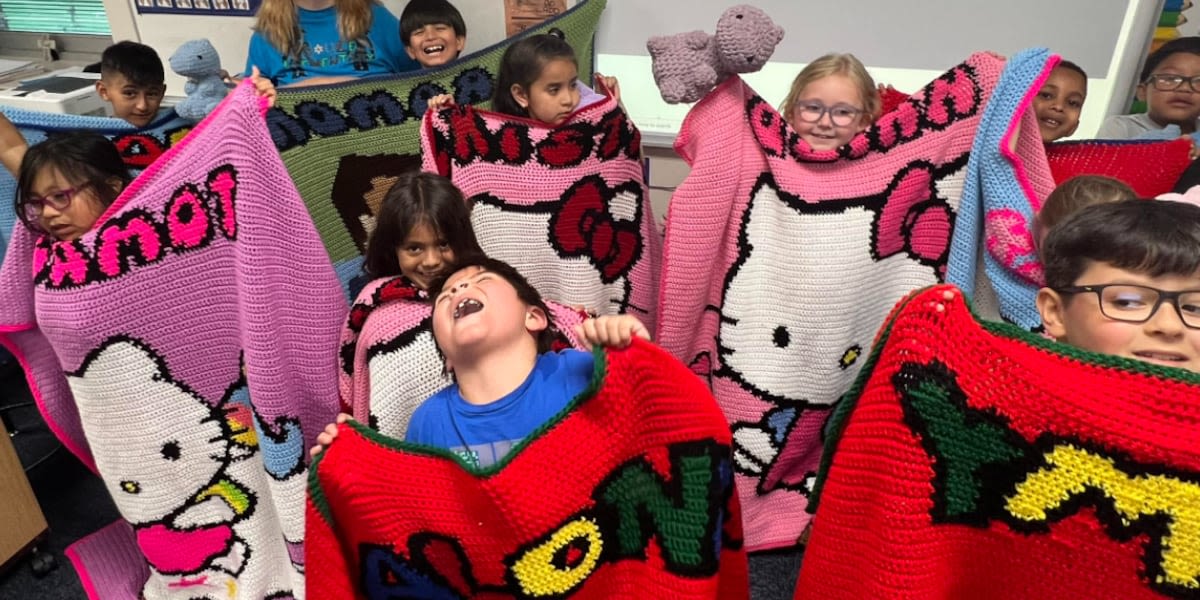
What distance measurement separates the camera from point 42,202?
116 centimetres

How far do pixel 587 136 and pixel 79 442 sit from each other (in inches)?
41.6

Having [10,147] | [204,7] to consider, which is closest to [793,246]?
[10,147]

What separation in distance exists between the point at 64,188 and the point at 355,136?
1.78 feet

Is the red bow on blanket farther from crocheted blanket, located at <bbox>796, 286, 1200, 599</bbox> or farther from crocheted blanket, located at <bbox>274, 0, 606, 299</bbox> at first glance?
crocheted blanket, located at <bbox>796, 286, 1200, 599</bbox>

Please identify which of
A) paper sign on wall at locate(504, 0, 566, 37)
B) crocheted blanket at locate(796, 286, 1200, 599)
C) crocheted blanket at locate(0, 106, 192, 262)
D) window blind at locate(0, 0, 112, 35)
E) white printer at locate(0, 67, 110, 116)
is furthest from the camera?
window blind at locate(0, 0, 112, 35)

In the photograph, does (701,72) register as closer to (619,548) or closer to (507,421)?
(507,421)

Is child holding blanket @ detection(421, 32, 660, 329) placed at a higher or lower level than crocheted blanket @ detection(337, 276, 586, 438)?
higher

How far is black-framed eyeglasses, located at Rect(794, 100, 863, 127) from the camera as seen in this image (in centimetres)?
142

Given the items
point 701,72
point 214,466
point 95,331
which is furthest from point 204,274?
point 701,72

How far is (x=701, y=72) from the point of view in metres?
1.31

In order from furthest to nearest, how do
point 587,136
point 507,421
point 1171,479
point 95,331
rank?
point 587,136 < point 95,331 < point 507,421 < point 1171,479

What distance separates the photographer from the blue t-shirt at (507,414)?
969 mm

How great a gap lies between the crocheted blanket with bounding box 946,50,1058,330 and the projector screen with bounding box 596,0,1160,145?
84 cm

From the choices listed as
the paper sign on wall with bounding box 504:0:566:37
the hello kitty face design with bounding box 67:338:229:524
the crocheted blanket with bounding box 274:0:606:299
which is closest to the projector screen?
the paper sign on wall with bounding box 504:0:566:37
